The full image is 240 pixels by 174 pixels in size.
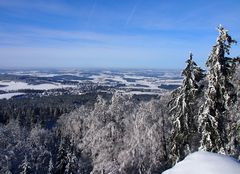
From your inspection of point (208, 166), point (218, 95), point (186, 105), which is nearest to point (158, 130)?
point (186, 105)

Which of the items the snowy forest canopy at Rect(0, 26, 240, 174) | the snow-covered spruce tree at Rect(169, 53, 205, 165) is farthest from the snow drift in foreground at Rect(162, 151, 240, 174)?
the snow-covered spruce tree at Rect(169, 53, 205, 165)

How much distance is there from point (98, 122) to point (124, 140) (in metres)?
5.62

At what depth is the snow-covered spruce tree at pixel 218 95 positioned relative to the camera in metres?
20.5

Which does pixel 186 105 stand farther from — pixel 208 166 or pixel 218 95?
pixel 208 166

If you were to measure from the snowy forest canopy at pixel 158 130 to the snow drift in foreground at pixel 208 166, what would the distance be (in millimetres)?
11902

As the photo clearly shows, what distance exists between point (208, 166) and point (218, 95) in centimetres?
1302

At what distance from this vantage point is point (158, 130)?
129ft

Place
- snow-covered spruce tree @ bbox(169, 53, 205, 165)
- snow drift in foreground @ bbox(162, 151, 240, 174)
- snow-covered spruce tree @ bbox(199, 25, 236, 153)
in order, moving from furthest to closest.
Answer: snow-covered spruce tree @ bbox(169, 53, 205, 165) → snow-covered spruce tree @ bbox(199, 25, 236, 153) → snow drift in foreground @ bbox(162, 151, 240, 174)

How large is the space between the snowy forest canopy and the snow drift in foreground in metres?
11.9

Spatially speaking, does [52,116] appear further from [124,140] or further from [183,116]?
[183,116]

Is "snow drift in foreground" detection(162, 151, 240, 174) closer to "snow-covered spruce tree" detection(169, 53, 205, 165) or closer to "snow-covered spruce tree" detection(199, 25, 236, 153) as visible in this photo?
"snow-covered spruce tree" detection(199, 25, 236, 153)

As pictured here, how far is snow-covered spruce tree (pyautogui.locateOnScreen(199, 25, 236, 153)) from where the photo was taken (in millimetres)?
20469

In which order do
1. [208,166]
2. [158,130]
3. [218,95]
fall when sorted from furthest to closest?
[158,130], [218,95], [208,166]

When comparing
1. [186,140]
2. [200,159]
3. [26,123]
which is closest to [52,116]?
[26,123]
